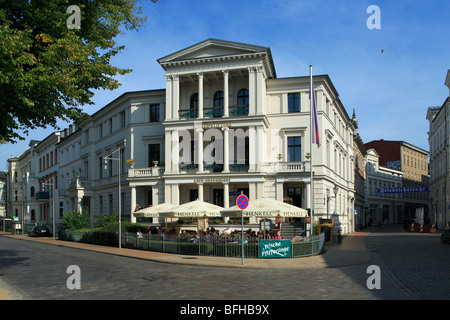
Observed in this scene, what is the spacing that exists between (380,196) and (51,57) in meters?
80.0

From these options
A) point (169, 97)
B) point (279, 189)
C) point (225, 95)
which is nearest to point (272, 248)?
point (279, 189)

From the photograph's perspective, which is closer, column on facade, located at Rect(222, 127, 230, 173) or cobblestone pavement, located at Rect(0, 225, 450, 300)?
cobblestone pavement, located at Rect(0, 225, 450, 300)

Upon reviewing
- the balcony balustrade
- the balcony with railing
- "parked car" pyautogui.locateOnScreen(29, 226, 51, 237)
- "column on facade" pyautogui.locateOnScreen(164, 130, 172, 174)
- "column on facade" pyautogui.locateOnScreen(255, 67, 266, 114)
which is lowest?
"parked car" pyautogui.locateOnScreen(29, 226, 51, 237)

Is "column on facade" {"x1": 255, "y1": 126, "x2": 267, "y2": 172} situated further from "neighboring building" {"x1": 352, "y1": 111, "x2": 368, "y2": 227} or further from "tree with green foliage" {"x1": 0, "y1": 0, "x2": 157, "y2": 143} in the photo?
"neighboring building" {"x1": 352, "y1": 111, "x2": 368, "y2": 227}

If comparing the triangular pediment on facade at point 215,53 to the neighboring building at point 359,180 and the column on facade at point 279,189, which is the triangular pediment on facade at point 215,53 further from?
the neighboring building at point 359,180

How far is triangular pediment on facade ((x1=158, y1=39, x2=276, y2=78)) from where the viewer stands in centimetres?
3603

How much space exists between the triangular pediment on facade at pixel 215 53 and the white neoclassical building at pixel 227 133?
3.3 inches

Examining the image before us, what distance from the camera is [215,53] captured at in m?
37.2

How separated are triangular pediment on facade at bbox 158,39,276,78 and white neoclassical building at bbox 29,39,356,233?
3.3 inches

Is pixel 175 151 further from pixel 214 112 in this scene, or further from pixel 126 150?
pixel 126 150

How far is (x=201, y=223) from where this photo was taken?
2958 cm

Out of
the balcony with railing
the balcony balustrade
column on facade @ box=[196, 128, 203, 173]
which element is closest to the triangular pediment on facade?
the balcony with railing

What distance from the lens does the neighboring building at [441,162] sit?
51175 mm
